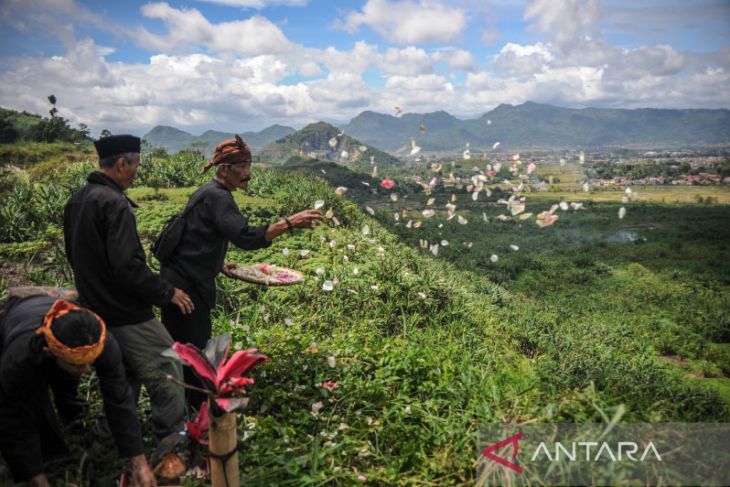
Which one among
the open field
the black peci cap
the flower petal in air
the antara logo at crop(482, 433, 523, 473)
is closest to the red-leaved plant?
the flower petal in air

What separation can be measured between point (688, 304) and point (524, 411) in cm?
1721

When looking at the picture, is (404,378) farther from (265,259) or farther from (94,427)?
(265,259)

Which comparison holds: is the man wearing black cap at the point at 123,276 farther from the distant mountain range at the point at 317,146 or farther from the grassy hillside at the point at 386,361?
the distant mountain range at the point at 317,146

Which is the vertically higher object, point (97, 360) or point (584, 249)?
point (97, 360)

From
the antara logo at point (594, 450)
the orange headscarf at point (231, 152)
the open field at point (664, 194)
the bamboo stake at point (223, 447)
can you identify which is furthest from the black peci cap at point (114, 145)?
the open field at point (664, 194)

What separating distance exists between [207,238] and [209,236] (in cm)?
2

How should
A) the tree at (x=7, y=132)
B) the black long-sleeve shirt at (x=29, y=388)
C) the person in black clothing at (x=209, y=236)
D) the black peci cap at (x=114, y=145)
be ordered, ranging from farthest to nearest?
the tree at (x=7, y=132), the person in black clothing at (x=209, y=236), the black peci cap at (x=114, y=145), the black long-sleeve shirt at (x=29, y=388)

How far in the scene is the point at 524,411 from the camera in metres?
2.51

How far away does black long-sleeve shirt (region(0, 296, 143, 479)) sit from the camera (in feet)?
6.10

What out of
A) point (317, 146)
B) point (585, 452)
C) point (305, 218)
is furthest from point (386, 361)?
point (317, 146)

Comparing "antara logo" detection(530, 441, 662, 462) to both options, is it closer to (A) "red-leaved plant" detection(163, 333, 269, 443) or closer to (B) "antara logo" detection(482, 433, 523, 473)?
(B) "antara logo" detection(482, 433, 523, 473)

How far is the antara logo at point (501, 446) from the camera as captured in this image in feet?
6.83

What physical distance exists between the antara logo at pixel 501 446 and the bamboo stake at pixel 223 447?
1189mm

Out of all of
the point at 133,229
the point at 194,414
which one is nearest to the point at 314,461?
the point at 194,414
